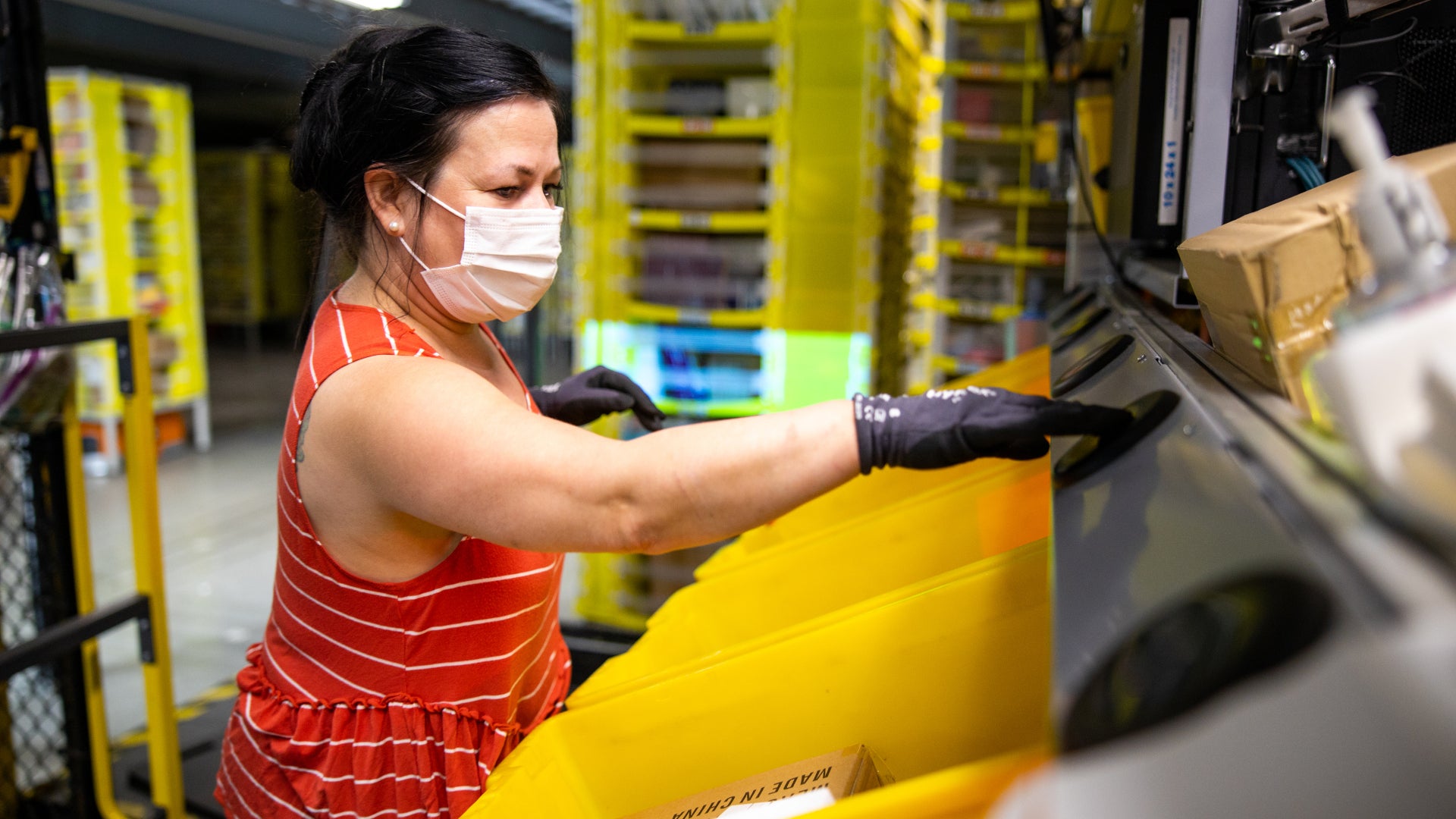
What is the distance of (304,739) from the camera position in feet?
4.20

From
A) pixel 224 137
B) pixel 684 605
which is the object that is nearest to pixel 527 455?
pixel 684 605

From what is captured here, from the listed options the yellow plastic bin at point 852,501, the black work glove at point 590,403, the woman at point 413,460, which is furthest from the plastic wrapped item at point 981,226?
the woman at point 413,460

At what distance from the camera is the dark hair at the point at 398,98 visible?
119 cm

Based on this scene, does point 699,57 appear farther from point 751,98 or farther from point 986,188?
point 986,188

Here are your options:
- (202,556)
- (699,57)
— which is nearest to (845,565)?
(699,57)

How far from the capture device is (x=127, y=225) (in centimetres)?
637

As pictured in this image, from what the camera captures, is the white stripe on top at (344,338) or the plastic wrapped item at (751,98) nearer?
the white stripe on top at (344,338)

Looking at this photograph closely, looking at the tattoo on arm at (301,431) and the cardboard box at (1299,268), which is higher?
the cardboard box at (1299,268)

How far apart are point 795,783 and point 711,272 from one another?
8.88ft

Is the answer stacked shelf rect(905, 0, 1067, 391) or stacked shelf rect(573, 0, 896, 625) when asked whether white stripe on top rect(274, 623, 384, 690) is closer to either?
stacked shelf rect(573, 0, 896, 625)

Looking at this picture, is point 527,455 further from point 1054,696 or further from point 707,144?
point 707,144

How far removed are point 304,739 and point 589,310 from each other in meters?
2.43

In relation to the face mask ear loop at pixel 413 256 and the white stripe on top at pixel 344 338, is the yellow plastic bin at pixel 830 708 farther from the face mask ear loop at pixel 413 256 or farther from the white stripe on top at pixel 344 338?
the face mask ear loop at pixel 413 256

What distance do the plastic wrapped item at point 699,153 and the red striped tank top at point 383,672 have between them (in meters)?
2.37
